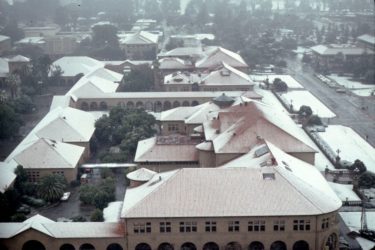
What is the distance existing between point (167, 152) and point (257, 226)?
12794mm

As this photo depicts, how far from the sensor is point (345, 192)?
4247 centimetres

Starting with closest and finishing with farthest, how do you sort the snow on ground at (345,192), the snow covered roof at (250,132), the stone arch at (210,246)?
the stone arch at (210,246), the snow covered roof at (250,132), the snow on ground at (345,192)

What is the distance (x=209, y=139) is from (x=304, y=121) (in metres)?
19.1

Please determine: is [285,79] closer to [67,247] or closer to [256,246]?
[256,246]

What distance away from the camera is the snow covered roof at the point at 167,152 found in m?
43.1

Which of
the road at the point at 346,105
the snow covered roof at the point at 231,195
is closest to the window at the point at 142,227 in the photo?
the snow covered roof at the point at 231,195

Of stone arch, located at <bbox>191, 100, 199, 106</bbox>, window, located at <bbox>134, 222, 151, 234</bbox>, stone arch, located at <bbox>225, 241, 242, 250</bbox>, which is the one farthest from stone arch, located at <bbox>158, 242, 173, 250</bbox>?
stone arch, located at <bbox>191, 100, 199, 106</bbox>

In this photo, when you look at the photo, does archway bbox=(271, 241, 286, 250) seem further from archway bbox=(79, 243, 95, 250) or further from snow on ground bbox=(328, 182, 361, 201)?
archway bbox=(79, 243, 95, 250)

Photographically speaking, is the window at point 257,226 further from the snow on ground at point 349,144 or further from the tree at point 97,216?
the snow on ground at point 349,144

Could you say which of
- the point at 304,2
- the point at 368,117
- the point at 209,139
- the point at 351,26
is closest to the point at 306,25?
the point at 351,26

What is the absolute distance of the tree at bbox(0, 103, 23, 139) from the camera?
174 feet

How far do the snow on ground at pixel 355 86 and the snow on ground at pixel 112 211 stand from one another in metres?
43.9

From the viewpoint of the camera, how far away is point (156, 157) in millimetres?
43281

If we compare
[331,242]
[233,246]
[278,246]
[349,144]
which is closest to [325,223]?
[331,242]
